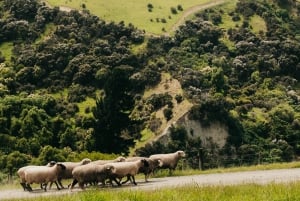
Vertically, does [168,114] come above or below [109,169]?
above

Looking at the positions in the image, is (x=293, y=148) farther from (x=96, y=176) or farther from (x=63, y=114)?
(x=96, y=176)

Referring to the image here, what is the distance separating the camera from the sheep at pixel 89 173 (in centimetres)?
2706

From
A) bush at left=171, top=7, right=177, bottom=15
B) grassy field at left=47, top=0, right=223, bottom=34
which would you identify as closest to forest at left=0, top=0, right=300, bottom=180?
grassy field at left=47, top=0, right=223, bottom=34

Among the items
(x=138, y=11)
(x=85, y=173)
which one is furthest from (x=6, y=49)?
(x=85, y=173)

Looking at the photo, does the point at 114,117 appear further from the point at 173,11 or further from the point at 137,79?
the point at 173,11

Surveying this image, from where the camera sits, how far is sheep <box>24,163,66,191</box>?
2958cm

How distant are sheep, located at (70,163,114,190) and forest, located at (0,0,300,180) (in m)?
45.4

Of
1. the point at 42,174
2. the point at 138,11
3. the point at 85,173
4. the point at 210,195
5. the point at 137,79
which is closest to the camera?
the point at 210,195

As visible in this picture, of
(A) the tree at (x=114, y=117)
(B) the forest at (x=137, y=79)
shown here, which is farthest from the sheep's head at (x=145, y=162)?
(B) the forest at (x=137, y=79)

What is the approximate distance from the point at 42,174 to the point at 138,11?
149 metres

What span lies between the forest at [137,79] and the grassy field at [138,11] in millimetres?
5681

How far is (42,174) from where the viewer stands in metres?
29.6

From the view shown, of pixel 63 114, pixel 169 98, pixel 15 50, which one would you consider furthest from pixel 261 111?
pixel 15 50

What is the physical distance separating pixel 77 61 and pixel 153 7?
46821 mm
